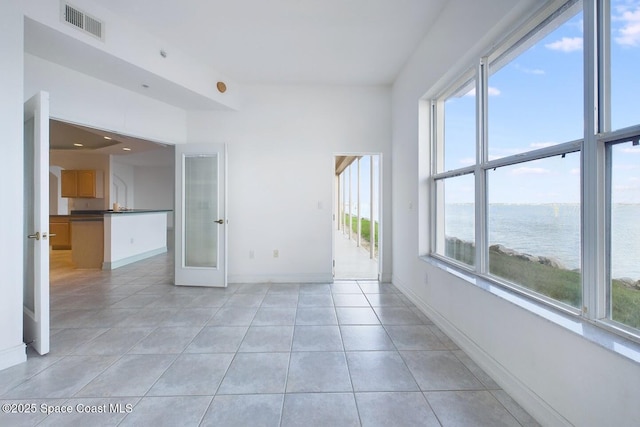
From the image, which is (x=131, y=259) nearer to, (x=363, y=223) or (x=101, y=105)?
(x=101, y=105)

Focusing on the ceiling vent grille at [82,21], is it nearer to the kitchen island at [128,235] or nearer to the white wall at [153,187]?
the kitchen island at [128,235]

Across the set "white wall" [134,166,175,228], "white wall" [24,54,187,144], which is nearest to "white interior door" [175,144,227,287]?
"white wall" [24,54,187,144]

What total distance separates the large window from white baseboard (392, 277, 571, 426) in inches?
20.8

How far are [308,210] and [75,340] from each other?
9.61 feet

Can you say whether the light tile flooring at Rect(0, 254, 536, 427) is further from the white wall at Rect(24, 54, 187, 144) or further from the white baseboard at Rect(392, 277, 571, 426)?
the white wall at Rect(24, 54, 187, 144)

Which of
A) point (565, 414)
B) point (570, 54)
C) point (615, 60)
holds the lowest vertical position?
point (565, 414)

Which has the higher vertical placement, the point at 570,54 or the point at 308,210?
the point at 570,54

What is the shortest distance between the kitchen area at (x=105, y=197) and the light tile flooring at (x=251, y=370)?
2224 millimetres

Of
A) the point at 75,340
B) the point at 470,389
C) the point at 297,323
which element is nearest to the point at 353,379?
the point at 470,389

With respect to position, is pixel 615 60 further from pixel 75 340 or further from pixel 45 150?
pixel 75 340

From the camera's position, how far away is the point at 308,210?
14.0 ft

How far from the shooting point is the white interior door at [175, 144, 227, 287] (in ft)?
13.1

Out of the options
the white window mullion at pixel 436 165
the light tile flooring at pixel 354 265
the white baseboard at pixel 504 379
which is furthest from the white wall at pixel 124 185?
the white baseboard at pixel 504 379

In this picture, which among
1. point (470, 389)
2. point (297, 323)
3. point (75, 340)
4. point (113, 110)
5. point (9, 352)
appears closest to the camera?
point (470, 389)
